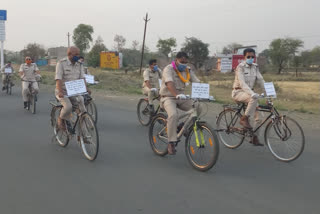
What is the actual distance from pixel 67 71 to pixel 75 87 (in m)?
0.53

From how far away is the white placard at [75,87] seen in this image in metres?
5.74

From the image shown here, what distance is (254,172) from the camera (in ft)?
16.8

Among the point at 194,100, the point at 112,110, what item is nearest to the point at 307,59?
the point at 112,110

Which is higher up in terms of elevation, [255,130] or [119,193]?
[255,130]

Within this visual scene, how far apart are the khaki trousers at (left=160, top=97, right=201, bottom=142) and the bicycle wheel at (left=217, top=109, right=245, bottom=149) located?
1032mm

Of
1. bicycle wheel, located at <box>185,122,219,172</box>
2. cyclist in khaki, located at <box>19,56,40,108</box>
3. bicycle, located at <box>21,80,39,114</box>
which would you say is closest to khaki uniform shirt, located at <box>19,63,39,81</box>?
cyclist in khaki, located at <box>19,56,40,108</box>

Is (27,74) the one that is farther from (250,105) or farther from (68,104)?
(250,105)

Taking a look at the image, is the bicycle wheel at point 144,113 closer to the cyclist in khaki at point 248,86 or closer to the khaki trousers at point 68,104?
the khaki trousers at point 68,104

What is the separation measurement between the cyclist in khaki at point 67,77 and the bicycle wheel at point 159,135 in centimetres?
135

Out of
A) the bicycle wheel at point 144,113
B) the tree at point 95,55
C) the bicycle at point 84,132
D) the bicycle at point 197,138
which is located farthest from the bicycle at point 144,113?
the tree at point 95,55

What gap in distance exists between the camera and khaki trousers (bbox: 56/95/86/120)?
591cm

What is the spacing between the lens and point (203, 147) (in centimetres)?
502

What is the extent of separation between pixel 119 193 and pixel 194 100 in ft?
6.76

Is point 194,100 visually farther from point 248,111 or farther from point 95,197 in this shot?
point 95,197
